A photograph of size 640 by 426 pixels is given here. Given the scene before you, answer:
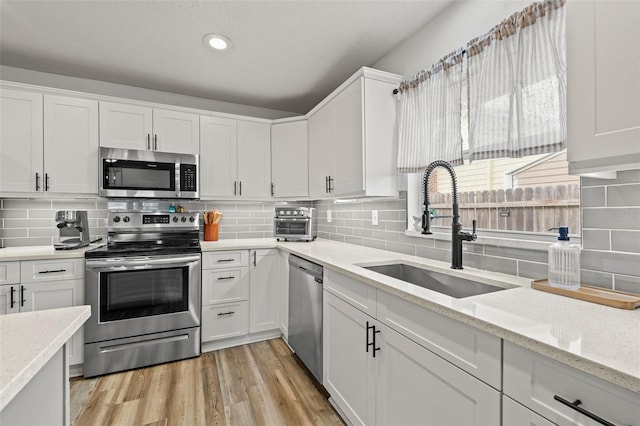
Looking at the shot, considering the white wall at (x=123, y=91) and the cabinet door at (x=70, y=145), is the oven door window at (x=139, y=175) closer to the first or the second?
the cabinet door at (x=70, y=145)

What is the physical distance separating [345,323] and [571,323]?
1.07m

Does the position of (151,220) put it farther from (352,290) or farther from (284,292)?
(352,290)

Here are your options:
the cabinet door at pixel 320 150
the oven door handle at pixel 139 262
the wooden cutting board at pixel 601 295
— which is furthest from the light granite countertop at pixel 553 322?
the oven door handle at pixel 139 262

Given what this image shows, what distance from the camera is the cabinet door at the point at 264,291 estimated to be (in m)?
2.84

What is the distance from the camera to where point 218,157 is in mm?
3117

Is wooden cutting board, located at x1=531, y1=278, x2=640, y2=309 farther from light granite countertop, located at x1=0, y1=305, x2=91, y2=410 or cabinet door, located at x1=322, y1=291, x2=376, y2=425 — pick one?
light granite countertop, located at x1=0, y1=305, x2=91, y2=410

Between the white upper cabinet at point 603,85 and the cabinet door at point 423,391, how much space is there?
2.57 ft

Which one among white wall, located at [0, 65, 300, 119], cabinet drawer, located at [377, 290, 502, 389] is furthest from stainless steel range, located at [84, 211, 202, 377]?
cabinet drawer, located at [377, 290, 502, 389]

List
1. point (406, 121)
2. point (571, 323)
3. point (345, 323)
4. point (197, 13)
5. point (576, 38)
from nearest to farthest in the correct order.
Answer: point (571, 323) → point (576, 38) → point (345, 323) → point (197, 13) → point (406, 121)

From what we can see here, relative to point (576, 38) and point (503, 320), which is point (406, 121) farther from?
point (503, 320)

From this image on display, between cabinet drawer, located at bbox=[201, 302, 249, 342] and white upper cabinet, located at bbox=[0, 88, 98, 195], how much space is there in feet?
4.83

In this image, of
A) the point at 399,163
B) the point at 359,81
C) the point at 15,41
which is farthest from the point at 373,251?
the point at 15,41

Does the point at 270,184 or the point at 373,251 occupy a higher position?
the point at 270,184

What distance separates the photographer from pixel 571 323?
895mm
